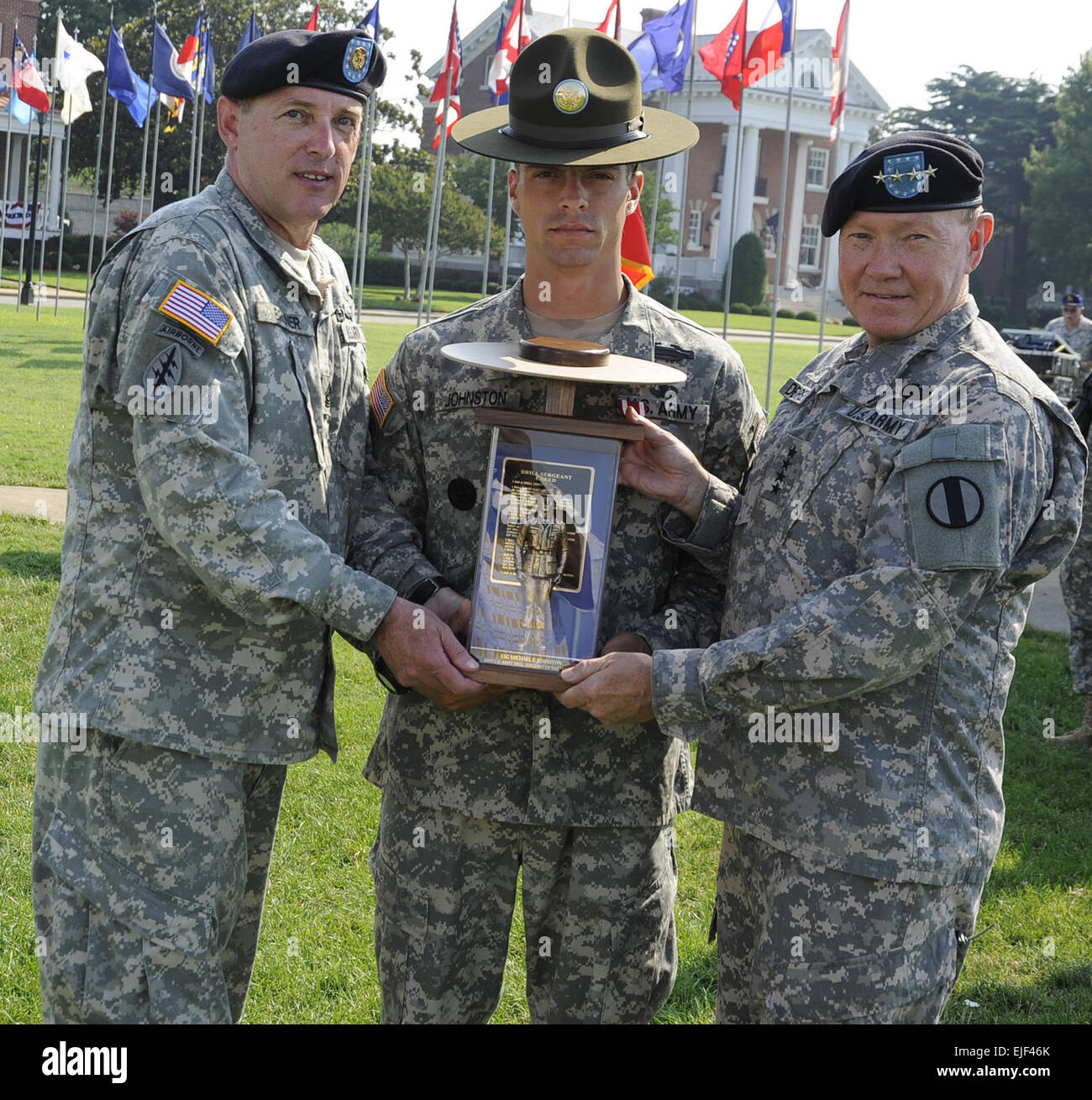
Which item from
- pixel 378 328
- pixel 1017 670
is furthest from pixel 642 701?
pixel 378 328

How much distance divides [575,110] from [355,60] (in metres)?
0.61

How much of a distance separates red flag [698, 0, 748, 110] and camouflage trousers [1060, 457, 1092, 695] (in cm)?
1695

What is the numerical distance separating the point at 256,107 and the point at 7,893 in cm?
333

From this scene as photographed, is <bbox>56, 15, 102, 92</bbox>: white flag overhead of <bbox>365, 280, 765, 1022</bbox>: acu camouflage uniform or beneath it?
overhead

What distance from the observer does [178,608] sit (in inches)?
126

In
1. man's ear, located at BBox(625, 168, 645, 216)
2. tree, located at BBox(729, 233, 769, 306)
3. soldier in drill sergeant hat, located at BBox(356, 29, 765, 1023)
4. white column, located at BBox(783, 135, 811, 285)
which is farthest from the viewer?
white column, located at BBox(783, 135, 811, 285)

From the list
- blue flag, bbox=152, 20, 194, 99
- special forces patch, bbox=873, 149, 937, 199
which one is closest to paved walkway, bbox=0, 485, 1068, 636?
special forces patch, bbox=873, 149, 937, 199

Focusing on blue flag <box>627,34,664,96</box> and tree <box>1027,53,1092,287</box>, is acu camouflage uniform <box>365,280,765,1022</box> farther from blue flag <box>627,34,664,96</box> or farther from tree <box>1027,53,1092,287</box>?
tree <box>1027,53,1092,287</box>

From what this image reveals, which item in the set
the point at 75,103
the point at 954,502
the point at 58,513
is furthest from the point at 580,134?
the point at 75,103

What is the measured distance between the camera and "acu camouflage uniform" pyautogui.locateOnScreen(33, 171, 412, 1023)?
3.04 metres

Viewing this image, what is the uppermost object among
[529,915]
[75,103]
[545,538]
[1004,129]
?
[1004,129]

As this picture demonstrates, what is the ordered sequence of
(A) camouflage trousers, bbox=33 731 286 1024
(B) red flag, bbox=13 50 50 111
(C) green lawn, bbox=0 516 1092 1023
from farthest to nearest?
1. (B) red flag, bbox=13 50 50 111
2. (C) green lawn, bbox=0 516 1092 1023
3. (A) camouflage trousers, bbox=33 731 286 1024

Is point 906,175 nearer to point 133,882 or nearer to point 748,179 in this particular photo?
point 133,882

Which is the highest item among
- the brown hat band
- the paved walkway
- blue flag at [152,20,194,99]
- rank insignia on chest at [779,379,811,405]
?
blue flag at [152,20,194,99]
